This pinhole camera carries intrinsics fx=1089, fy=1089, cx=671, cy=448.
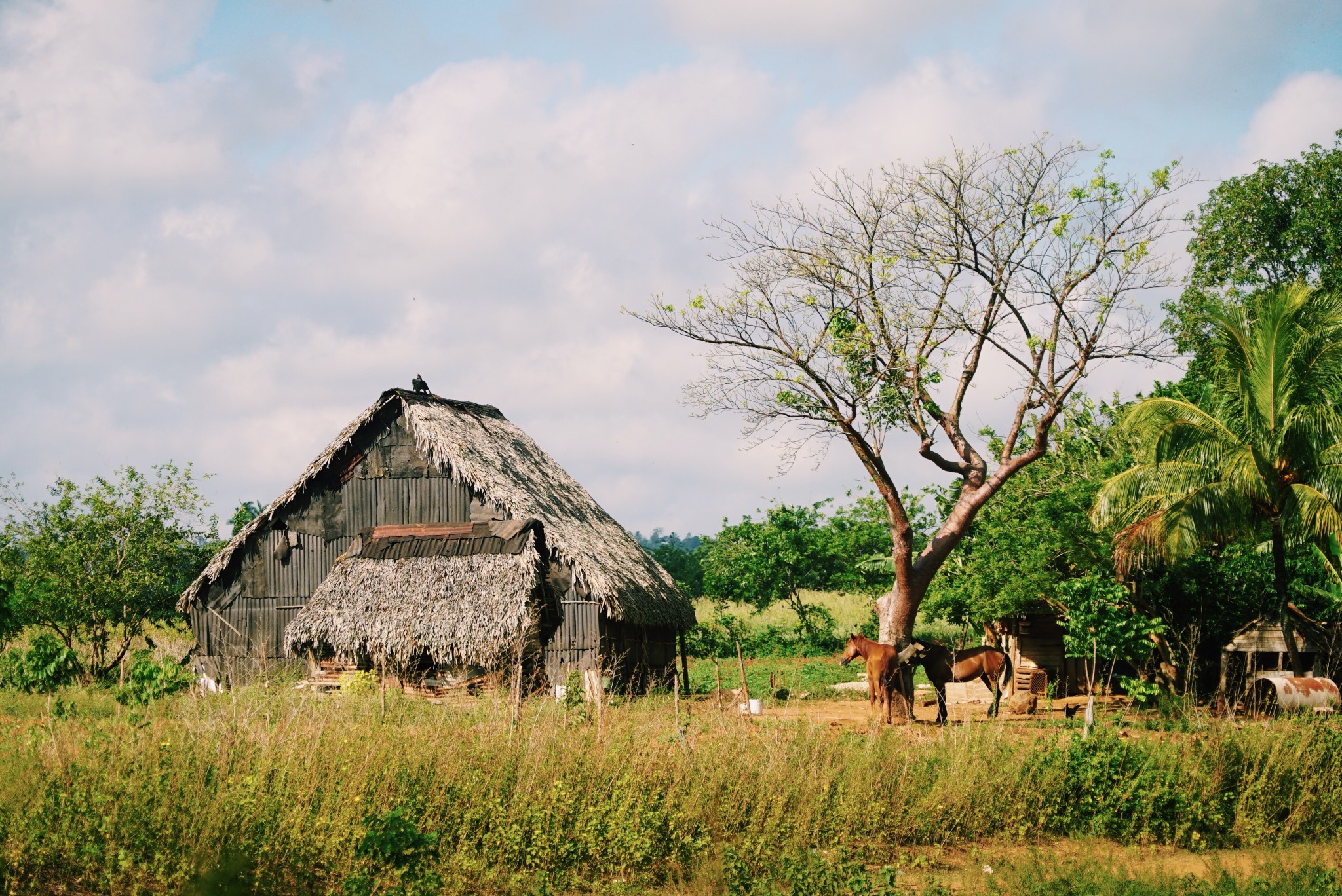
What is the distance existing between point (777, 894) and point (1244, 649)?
35.9 ft

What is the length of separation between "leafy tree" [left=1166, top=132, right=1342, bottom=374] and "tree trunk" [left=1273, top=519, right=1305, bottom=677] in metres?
11.6

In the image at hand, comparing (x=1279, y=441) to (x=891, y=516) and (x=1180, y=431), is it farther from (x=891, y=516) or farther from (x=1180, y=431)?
(x=891, y=516)

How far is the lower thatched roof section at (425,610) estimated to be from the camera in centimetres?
1551

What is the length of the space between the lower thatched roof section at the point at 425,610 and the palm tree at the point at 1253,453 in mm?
8514

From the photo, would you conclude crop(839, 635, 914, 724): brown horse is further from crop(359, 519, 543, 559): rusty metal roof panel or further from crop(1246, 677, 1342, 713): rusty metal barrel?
crop(359, 519, 543, 559): rusty metal roof panel

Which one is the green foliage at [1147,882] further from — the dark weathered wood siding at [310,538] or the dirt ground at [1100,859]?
the dark weathered wood siding at [310,538]

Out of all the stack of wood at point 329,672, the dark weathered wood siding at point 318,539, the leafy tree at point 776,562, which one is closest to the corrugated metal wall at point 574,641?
the dark weathered wood siding at point 318,539

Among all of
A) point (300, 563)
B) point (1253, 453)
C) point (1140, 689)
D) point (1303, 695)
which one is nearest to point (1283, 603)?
point (1253, 453)

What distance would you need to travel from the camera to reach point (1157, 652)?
16469 millimetres

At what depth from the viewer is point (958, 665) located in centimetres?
1434

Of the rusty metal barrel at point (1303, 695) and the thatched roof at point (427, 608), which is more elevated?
the thatched roof at point (427, 608)

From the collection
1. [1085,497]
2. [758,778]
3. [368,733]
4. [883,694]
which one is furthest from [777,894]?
[1085,497]

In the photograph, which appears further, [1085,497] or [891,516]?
→ [1085,497]

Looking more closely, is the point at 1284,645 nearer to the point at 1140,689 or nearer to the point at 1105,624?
the point at 1105,624
